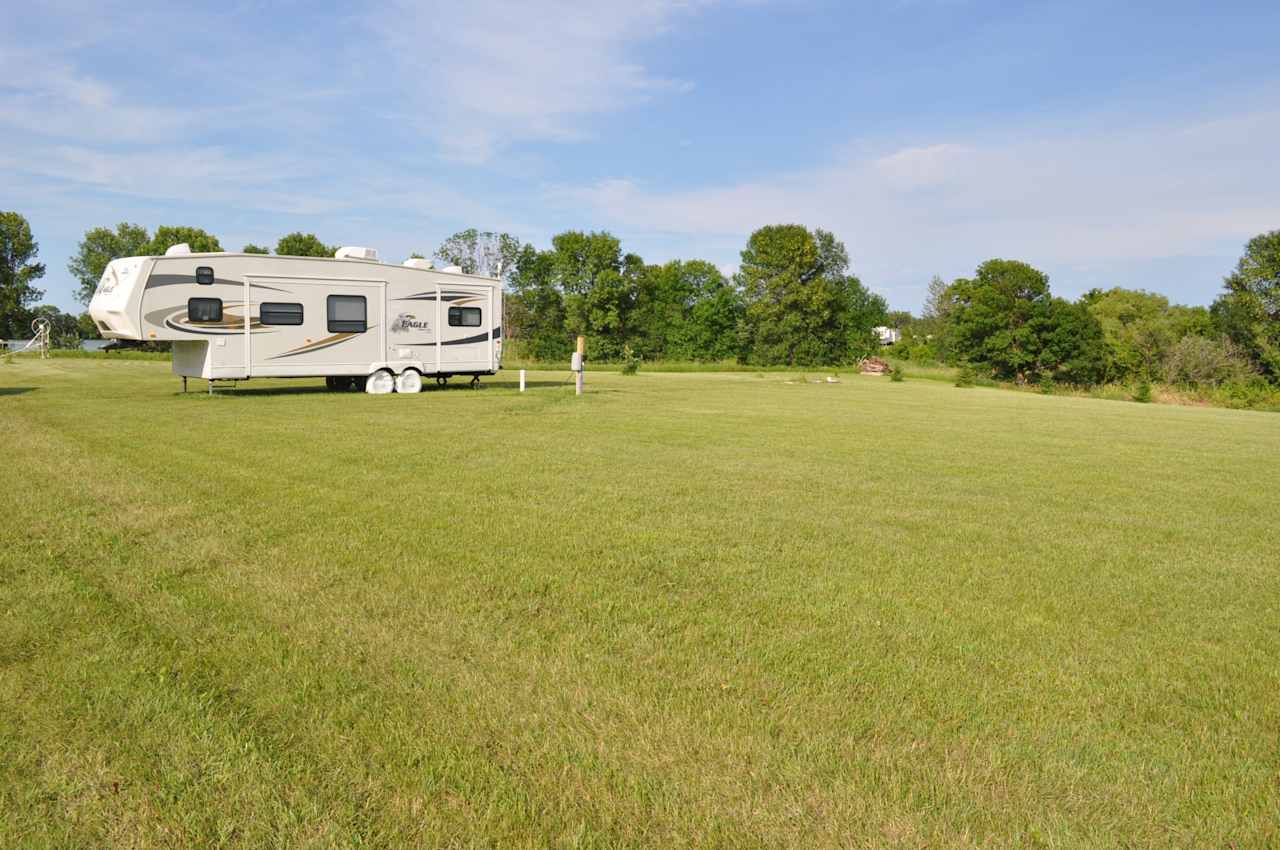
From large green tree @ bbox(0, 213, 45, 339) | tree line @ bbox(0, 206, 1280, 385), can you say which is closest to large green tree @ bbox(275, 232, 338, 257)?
tree line @ bbox(0, 206, 1280, 385)

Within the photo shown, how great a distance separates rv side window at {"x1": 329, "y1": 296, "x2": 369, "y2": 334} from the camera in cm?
1914

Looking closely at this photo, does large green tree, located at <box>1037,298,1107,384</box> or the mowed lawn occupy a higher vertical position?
large green tree, located at <box>1037,298,1107,384</box>

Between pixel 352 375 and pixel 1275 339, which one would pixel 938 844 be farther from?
pixel 1275 339

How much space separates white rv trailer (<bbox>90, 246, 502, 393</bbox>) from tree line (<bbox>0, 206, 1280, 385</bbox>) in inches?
1343

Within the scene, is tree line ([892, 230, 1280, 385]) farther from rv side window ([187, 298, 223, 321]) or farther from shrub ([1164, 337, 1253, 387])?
rv side window ([187, 298, 223, 321])

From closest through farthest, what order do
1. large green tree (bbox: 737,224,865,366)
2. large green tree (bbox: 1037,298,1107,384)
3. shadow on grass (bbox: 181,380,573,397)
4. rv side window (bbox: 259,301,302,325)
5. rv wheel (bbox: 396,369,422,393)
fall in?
rv side window (bbox: 259,301,302,325) < shadow on grass (bbox: 181,380,573,397) < rv wheel (bbox: 396,369,422,393) < large green tree (bbox: 1037,298,1107,384) < large green tree (bbox: 737,224,865,366)

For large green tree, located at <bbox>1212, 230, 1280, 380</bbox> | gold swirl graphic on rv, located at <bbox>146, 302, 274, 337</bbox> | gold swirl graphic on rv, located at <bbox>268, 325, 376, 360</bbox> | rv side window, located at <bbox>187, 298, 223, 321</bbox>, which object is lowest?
gold swirl graphic on rv, located at <bbox>268, 325, 376, 360</bbox>

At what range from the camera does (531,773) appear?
2.64 metres

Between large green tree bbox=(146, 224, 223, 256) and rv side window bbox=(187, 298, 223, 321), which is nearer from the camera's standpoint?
rv side window bbox=(187, 298, 223, 321)

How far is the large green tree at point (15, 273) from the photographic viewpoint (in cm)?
6656

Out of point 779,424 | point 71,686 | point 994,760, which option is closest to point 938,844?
point 994,760

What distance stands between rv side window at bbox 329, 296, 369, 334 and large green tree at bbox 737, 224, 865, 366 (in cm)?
4177

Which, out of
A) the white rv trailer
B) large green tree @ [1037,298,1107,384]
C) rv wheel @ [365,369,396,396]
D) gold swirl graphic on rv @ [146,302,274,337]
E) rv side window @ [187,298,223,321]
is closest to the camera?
gold swirl graphic on rv @ [146,302,274,337]

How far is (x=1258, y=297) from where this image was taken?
4581 centimetres
